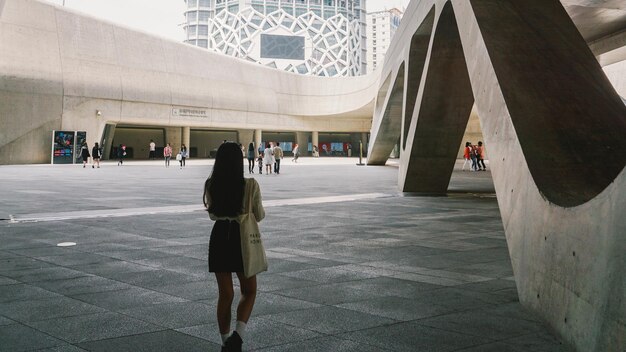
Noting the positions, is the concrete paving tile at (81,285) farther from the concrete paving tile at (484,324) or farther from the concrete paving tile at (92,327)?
the concrete paving tile at (484,324)

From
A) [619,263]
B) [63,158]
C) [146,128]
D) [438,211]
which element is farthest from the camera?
[146,128]

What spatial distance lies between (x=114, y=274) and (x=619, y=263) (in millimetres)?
5240

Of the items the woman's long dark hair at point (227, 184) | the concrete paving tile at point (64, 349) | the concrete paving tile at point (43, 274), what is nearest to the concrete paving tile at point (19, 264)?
the concrete paving tile at point (43, 274)

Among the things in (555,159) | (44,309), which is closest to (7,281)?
(44,309)

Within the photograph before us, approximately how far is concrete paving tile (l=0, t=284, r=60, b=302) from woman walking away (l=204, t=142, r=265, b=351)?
248cm

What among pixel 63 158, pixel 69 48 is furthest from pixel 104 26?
pixel 63 158

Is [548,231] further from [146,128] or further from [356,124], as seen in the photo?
[356,124]

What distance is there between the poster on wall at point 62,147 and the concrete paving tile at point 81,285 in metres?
35.5

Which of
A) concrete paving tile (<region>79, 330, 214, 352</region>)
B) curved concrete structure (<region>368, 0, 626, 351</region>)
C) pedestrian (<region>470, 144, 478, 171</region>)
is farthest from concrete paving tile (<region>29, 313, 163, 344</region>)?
pedestrian (<region>470, 144, 478, 171</region>)

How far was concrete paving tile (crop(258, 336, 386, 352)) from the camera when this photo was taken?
4109 mm

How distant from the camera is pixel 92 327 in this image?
4.62m

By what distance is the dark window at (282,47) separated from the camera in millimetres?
113812

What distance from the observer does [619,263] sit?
Answer: 11.2 ft

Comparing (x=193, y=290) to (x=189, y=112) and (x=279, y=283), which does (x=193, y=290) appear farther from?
(x=189, y=112)
